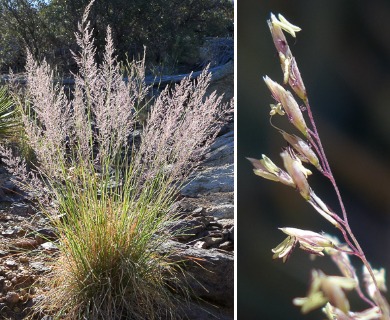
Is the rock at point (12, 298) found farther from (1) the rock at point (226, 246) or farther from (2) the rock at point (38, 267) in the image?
(1) the rock at point (226, 246)

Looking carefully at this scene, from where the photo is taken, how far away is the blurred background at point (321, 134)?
67cm

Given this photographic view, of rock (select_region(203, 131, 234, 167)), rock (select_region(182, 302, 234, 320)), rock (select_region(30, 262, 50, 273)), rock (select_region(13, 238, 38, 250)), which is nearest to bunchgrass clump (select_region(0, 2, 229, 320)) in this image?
rock (select_region(182, 302, 234, 320))

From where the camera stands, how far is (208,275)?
237 cm

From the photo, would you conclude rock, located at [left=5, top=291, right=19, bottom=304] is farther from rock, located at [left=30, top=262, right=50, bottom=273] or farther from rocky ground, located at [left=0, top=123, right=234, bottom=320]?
rock, located at [left=30, top=262, right=50, bottom=273]

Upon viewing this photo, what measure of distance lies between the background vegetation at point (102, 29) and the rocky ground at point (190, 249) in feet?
15.2

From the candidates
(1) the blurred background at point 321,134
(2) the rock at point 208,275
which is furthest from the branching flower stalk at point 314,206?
(2) the rock at point 208,275

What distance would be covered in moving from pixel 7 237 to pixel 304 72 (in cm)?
231

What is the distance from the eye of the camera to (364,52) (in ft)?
2.22

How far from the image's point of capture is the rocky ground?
7.54 feet

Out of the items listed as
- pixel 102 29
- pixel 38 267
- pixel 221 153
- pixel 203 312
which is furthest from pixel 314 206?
pixel 102 29

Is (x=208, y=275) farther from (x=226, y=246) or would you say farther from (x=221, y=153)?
(x=221, y=153)

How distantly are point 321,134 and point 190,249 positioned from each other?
1.77 meters

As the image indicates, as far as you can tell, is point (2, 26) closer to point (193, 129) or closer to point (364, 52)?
point (193, 129)

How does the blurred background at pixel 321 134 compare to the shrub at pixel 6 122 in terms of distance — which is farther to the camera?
the shrub at pixel 6 122
